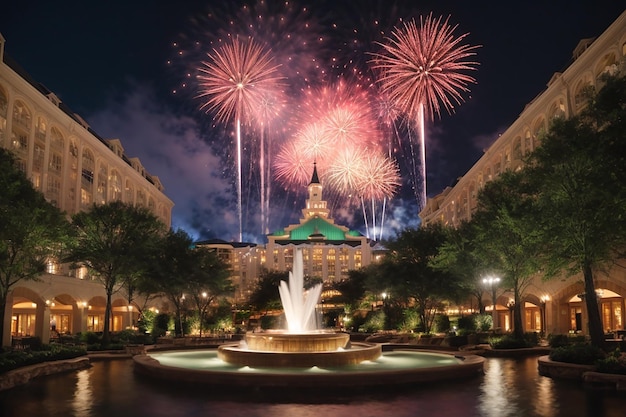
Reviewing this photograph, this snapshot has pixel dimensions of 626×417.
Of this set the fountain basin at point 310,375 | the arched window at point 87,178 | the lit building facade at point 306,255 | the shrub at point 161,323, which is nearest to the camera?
the fountain basin at point 310,375

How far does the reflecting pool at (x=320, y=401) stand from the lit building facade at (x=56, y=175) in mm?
24725

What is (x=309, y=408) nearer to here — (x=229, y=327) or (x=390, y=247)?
(x=390, y=247)

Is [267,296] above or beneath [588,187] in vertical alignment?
beneath

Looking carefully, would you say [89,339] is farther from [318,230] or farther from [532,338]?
[318,230]

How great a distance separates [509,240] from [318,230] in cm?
13646

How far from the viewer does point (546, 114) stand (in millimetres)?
52906

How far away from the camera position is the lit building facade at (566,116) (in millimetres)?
39562

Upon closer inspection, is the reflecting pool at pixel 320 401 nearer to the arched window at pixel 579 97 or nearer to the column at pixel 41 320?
the column at pixel 41 320

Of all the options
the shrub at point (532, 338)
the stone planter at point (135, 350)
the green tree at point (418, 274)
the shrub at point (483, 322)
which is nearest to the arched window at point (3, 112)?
the stone planter at point (135, 350)

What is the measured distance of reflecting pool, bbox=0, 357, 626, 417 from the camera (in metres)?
13.3

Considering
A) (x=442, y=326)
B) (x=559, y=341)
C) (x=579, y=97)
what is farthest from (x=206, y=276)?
(x=579, y=97)

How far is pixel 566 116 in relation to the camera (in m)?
48.4

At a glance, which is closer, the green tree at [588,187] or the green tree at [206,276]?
the green tree at [588,187]

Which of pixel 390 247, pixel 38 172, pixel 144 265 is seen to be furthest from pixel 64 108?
pixel 390 247
